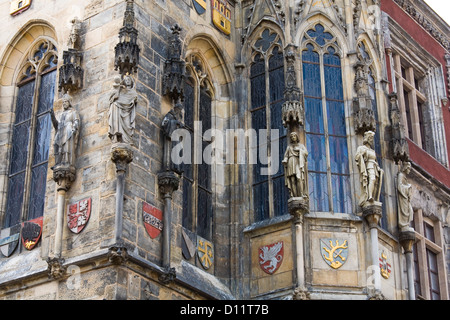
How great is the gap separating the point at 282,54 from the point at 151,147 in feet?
14.3

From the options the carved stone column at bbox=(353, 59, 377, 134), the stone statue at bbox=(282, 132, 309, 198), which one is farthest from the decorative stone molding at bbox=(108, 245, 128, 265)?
the carved stone column at bbox=(353, 59, 377, 134)

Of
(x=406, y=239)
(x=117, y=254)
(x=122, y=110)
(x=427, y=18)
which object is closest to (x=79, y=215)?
(x=117, y=254)

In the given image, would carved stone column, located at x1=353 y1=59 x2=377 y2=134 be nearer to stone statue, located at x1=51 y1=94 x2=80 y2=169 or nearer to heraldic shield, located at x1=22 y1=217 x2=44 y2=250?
stone statue, located at x1=51 y1=94 x2=80 y2=169

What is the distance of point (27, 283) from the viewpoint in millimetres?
18547

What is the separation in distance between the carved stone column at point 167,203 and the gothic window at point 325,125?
3.00 metres

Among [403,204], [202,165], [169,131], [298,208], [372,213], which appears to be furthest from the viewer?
[403,204]

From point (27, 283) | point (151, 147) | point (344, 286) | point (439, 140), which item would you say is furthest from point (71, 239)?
point (439, 140)

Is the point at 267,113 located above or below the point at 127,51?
below

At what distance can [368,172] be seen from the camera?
66.8 ft

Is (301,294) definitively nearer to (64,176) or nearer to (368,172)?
(368,172)

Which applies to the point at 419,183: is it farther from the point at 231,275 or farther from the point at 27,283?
the point at 27,283

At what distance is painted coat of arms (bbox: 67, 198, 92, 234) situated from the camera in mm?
18297

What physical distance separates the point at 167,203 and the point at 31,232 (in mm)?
2909

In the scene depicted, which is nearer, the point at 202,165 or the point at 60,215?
the point at 60,215
